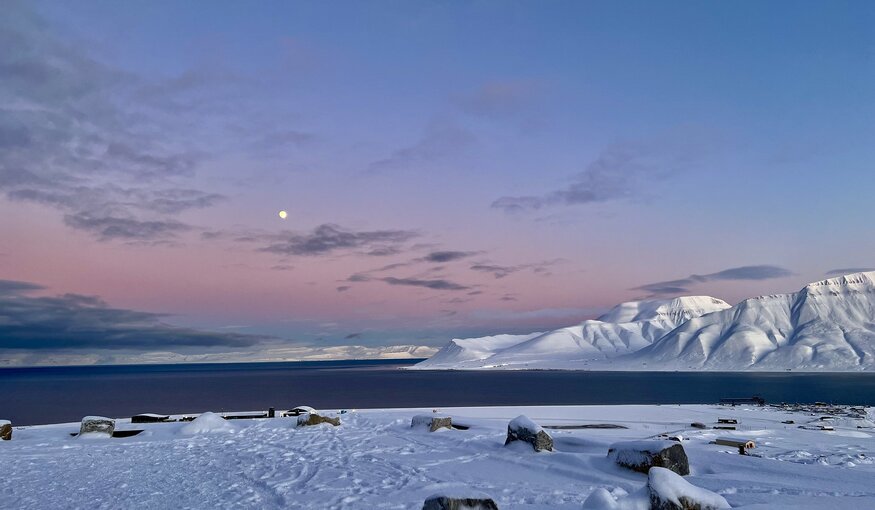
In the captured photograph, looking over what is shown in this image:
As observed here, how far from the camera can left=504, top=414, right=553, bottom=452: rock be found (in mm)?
16688

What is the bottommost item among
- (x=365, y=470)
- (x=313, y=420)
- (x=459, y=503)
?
(x=313, y=420)

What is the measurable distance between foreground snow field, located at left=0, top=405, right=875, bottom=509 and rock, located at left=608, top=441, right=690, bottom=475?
0.24 metres

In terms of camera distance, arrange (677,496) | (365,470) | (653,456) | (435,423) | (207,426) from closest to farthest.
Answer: (677,496) → (653,456) → (365,470) → (435,423) → (207,426)

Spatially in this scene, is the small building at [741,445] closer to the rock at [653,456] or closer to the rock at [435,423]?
the rock at [653,456]

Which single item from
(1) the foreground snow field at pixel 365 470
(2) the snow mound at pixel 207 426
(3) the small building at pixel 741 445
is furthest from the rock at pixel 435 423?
(3) the small building at pixel 741 445

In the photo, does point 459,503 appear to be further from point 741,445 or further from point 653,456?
point 741,445

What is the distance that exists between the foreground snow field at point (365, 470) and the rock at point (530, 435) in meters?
0.31

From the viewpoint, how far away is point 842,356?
164750mm

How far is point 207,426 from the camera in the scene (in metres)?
24.2

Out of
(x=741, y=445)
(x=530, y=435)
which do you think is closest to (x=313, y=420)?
(x=530, y=435)

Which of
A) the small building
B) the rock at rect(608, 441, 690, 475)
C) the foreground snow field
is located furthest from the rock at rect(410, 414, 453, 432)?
the rock at rect(608, 441, 690, 475)

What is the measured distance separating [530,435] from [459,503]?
9.30 m

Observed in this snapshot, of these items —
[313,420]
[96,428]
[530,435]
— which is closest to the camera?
[530,435]

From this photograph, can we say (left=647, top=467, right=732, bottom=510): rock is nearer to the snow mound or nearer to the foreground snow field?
the foreground snow field
